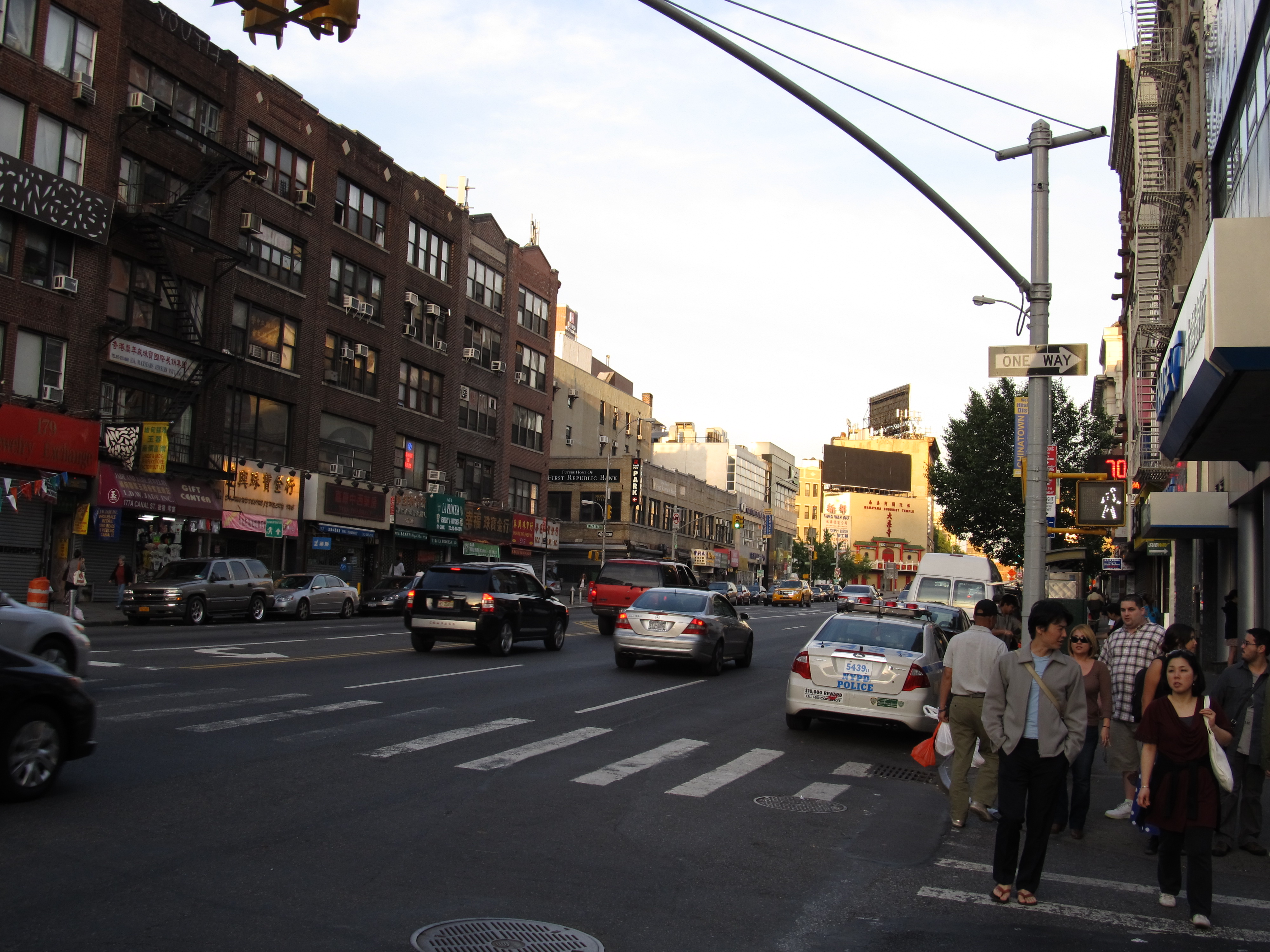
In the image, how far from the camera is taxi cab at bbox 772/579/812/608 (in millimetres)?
69438

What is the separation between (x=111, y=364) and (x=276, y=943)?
98.5 feet

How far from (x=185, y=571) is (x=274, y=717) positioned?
59.6 ft

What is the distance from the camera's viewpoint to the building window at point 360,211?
144ft

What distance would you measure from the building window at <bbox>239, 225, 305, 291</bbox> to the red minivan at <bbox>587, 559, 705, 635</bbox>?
688 inches

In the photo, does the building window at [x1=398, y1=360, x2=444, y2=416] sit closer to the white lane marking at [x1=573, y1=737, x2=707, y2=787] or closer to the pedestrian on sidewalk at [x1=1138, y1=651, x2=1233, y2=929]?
the white lane marking at [x1=573, y1=737, x2=707, y2=787]

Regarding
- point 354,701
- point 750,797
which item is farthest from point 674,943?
point 354,701

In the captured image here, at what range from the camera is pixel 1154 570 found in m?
52.1

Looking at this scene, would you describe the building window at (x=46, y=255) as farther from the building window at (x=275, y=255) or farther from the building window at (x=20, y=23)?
the building window at (x=275, y=255)

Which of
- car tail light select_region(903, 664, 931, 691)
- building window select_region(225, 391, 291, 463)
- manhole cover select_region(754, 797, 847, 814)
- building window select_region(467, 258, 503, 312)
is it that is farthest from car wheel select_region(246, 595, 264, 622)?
building window select_region(467, 258, 503, 312)

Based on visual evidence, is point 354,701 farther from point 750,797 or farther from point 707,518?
point 707,518

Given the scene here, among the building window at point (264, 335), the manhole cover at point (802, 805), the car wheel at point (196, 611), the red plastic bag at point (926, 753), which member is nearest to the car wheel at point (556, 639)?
the car wheel at point (196, 611)

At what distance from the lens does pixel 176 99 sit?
34.8 m

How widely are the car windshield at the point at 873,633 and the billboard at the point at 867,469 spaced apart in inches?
5032

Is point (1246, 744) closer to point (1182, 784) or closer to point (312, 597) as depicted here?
point (1182, 784)
